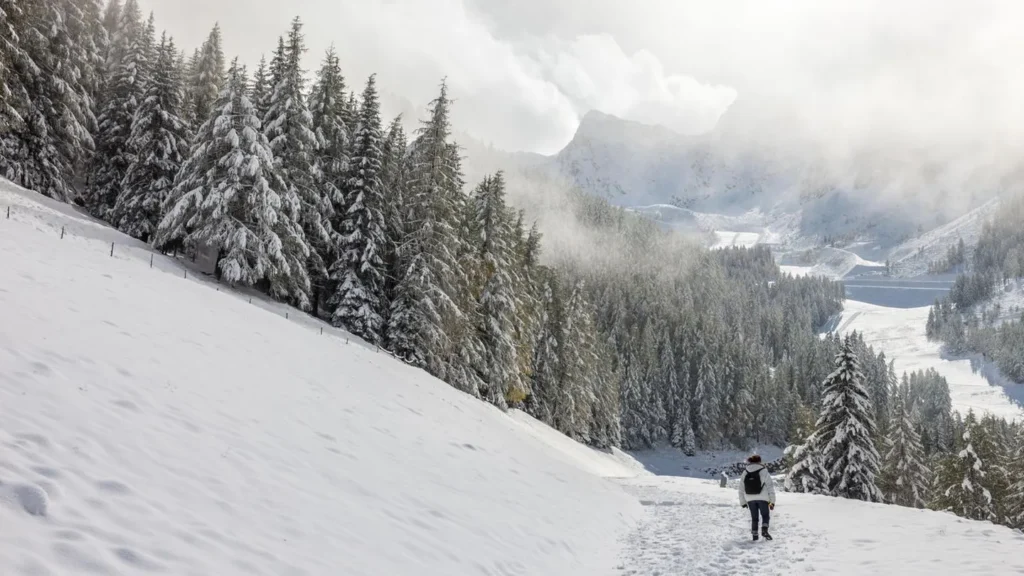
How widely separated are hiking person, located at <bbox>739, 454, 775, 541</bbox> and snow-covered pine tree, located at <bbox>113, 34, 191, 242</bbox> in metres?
34.2

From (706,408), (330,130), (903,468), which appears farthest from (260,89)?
(706,408)

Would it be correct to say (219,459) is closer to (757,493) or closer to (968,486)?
(757,493)

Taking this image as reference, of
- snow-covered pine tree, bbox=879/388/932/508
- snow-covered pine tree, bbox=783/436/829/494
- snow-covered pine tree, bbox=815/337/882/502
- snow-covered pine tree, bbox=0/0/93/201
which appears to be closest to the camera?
snow-covered pine tree, bbox=0/0/93/201

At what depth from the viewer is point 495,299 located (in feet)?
118

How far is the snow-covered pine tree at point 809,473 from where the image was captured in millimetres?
31984

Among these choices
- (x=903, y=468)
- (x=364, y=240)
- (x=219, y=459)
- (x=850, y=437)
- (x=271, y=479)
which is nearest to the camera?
(x=219, y=459)

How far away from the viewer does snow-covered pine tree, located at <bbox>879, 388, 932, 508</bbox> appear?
130 ft

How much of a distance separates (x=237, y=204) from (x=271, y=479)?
2380 centimetres

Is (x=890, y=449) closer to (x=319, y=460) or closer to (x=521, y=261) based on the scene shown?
(x=521, y=261)

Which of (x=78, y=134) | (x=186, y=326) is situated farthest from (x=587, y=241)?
(x=186, y=326)

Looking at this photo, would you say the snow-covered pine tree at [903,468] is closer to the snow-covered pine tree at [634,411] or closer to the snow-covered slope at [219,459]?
the snow-covered slope at [219,459]

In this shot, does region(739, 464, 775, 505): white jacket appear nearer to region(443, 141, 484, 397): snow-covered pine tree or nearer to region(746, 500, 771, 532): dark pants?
region(746, 500, 771, 532): dark pants

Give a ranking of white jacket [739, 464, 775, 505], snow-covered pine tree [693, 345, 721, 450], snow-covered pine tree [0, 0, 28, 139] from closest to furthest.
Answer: white jacket [739, 464, 775, 505]
snow-covered pine tree [0, 0, 28, 139]
snow-covered pine tree [693, 345, 721, 450]

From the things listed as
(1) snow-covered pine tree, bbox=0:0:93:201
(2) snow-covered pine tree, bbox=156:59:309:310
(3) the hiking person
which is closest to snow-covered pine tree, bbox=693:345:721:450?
(2) snow-covered pine tree, bbox=156:59:309:310
